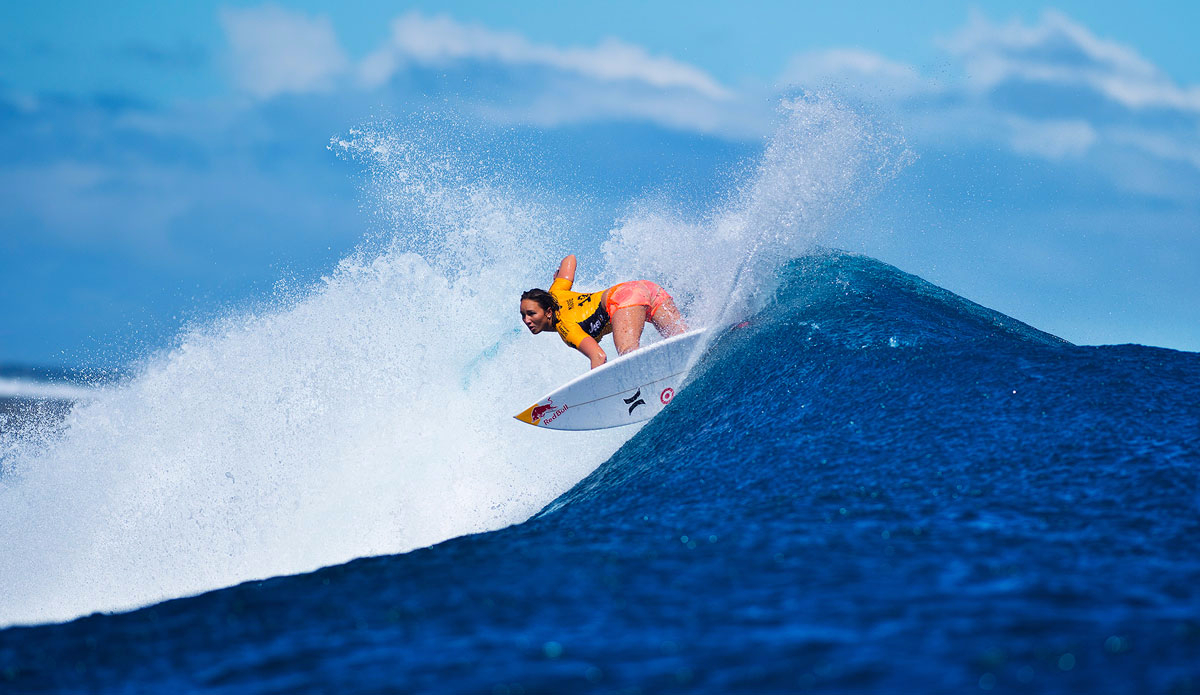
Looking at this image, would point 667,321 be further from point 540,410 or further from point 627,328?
point 540,410

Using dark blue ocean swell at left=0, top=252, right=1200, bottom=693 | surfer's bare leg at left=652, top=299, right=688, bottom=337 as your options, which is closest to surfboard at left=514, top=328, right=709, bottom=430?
surfer's bare leg at left=652, top=299, right=688, bottom=337

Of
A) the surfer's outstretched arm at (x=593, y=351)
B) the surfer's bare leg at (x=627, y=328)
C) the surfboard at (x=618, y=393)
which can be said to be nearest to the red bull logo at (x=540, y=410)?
the surfboard at (x=618, y=393)

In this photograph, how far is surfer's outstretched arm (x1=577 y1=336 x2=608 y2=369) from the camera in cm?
740

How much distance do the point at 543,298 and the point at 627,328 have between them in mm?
801

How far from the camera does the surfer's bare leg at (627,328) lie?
758 centimetres

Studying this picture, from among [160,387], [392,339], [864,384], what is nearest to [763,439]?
[864,384]

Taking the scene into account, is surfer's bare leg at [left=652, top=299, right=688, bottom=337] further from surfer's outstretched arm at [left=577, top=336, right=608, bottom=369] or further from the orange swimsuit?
surfer's outstretched arm at [left=577, top=336, right=608, bottom=369]

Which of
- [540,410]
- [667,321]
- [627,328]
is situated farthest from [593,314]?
[540,410]

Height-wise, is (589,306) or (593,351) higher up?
(589,306)

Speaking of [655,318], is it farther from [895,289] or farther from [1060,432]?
[1060,432]

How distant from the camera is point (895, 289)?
8641 millimetres

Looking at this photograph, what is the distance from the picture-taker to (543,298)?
7391 millimetres

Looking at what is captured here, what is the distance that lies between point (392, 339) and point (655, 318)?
3015 millimetres

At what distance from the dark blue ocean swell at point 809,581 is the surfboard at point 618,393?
1.43 metres
